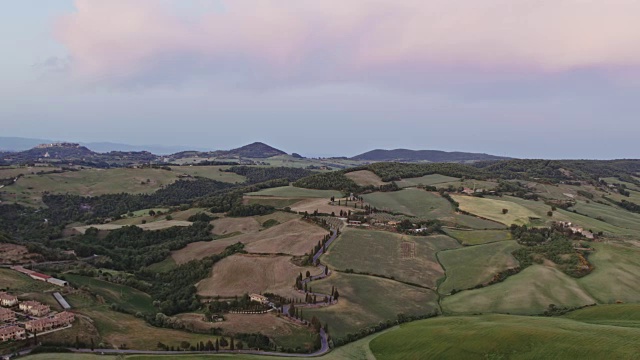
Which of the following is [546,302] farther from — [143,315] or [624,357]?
[143,315]

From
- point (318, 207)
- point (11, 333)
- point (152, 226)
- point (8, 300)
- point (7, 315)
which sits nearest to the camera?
point (11, 333)

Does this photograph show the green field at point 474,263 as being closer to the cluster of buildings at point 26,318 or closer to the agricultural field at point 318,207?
the agricultural field at point 318,207

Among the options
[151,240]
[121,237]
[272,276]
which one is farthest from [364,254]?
[121,237]

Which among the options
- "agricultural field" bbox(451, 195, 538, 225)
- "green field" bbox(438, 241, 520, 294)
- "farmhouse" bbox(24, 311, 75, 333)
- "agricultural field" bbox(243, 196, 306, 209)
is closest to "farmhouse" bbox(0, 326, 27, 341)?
"farmhouse" bbox(24, 311, 75, 333)

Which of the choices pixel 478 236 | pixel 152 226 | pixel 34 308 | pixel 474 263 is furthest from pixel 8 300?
pixel 478 236

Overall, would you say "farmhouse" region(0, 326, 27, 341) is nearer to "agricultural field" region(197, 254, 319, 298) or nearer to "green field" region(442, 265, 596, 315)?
"agricultural field" region(197, 254, 319, 298)

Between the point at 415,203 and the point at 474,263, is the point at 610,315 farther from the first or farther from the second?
the point at 415,203

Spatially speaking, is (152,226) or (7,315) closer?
(7,315)
